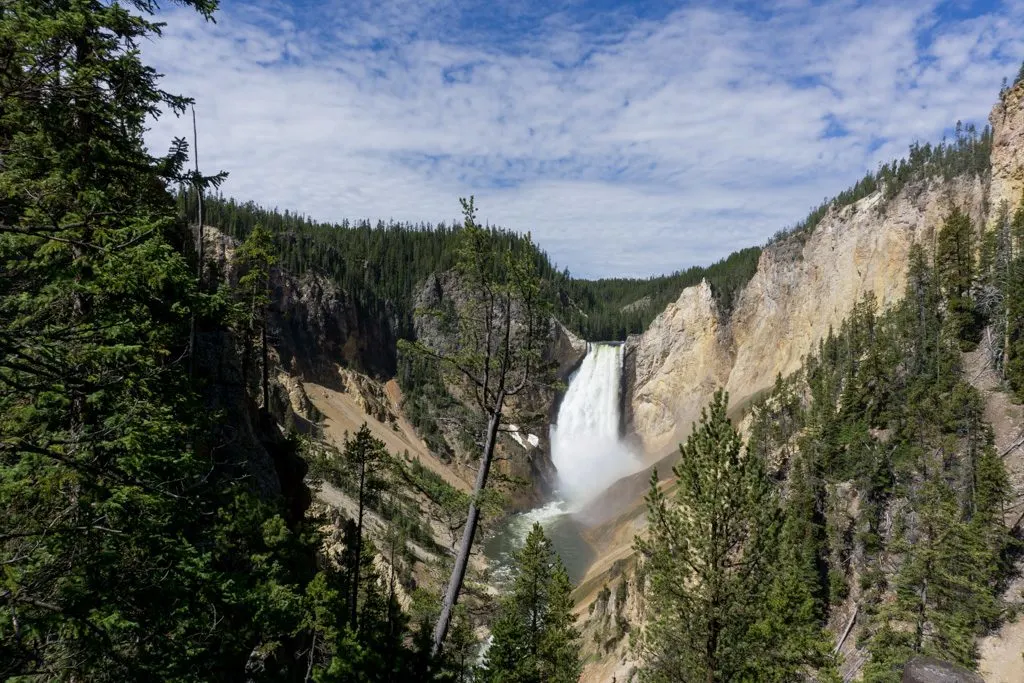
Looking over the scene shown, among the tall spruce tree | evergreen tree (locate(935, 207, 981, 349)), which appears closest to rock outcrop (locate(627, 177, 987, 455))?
evergreen tree (locate(935, 207, 981, 349))

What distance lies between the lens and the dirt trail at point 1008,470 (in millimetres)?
25094

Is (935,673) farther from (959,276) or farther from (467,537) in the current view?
(959,276)

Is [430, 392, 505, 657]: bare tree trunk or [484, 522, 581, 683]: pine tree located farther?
[484, 522, 581, 683]: pine tree

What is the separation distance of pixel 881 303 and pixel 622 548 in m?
41.5

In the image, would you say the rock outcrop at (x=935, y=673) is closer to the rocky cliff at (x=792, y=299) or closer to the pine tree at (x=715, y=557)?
the pine tree at (x=715, y=557)

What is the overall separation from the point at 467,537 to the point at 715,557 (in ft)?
16.5

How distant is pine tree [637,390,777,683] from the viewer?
1080cm

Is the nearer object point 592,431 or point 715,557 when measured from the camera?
point 715,557

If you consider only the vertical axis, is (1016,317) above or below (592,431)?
above

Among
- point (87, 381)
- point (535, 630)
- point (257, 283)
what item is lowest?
point (535, 630)

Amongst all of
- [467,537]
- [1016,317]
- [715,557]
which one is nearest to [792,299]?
[1016,317]

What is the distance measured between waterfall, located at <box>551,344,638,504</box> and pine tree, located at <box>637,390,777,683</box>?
72.6m

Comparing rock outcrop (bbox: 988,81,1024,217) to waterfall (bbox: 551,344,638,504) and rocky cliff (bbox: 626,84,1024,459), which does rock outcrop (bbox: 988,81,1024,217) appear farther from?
waterfall (bbox: 551,344,638,504)

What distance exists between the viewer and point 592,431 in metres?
93.3
